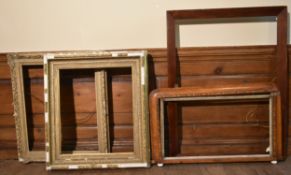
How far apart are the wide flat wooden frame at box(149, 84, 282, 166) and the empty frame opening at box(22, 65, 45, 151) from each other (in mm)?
784

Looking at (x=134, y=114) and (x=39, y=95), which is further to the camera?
(x=39, y=95)

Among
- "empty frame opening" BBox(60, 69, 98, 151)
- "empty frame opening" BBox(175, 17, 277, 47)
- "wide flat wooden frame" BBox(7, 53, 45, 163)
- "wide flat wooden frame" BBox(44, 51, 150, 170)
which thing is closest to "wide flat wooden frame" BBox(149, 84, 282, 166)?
"wide flat wooden frame" BBox(44, 51, 150, 170)

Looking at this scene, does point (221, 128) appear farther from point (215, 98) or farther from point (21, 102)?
point (21, 102)

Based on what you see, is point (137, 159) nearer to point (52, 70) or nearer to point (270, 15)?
point (52, 70)

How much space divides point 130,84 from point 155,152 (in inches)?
18.7

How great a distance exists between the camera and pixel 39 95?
1.78m

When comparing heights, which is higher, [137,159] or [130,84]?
[130,84]

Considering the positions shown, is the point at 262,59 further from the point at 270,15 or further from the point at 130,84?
the point at 130,84

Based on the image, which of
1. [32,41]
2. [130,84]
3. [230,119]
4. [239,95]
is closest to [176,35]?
[130,84]

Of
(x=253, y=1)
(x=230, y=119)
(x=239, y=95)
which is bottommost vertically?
(x=230, y=119)

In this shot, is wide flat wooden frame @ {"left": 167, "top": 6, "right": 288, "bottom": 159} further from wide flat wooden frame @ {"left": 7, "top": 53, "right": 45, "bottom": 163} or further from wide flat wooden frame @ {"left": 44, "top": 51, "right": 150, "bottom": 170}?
wide flat wooden frame @ {"left": 7, "top": 53, "right": 45, "bottom": 163}

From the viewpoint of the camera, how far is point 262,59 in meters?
1.71

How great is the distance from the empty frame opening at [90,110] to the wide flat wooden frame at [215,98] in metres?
0.24

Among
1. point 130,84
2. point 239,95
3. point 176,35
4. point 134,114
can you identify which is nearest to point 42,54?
point 130,84
